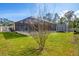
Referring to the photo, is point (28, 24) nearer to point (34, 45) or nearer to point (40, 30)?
point (40, 30)

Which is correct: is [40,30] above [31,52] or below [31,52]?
above

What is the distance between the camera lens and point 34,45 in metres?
97.4

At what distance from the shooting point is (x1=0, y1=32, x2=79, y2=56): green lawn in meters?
97.4

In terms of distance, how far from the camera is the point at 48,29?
97.4 m

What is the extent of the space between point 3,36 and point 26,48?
32 cm

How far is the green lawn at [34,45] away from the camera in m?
97.4

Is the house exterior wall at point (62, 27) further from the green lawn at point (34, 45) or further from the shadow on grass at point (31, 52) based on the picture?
the shadow on grass at point (31, 52)

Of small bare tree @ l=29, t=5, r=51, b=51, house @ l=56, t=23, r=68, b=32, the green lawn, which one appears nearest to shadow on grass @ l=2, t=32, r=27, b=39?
the green lawn

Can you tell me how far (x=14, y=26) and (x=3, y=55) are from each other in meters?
0.39

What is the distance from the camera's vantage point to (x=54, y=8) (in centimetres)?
9744

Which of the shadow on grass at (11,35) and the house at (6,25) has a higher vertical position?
the house at (6,25)

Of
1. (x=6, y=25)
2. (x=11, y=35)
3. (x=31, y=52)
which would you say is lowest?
(x=31, y=52)

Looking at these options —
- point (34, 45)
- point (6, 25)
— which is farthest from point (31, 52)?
point (6, 25)

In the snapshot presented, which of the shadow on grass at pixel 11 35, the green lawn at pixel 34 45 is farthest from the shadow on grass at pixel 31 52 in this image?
the shadow on grass at pixel 11 35
